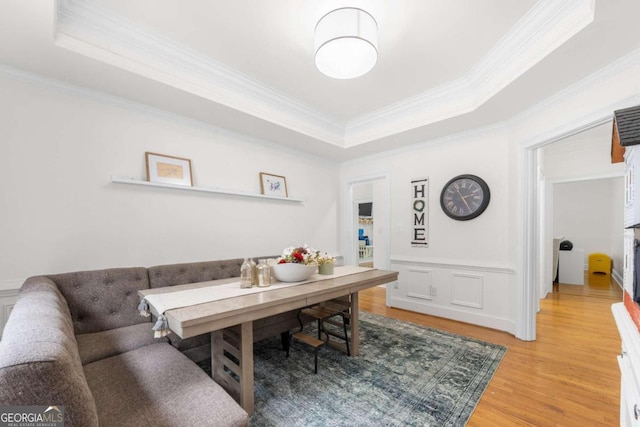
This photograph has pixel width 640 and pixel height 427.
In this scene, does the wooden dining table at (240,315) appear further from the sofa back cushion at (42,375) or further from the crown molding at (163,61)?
the crown molding at (163,61)

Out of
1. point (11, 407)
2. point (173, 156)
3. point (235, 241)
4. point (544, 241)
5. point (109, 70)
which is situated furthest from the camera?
point (544, 241)

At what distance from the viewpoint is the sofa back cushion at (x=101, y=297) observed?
6.73ft

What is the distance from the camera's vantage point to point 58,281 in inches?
80.4

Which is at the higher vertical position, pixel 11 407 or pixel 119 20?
pixel 119 20

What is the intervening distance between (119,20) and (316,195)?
314 cm

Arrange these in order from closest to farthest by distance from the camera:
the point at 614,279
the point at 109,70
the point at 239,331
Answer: the point at 239,331
the point at 109,70
the point at 614,279

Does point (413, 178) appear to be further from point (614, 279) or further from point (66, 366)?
point (614, 279)

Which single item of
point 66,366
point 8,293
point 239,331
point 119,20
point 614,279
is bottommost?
point 614,279

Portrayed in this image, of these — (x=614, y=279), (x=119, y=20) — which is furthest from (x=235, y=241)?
(x=614, y=279)

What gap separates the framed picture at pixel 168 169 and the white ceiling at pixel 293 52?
53cm

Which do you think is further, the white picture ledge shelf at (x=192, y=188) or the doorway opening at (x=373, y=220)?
the doorway opening at (x=373, y=220)

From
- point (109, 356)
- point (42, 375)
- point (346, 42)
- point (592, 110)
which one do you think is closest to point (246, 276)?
point (109, 356)

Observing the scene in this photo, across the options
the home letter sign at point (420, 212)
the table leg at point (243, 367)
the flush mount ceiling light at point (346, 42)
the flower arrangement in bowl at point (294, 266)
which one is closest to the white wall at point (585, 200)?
the home letter sign at point (420, 212)

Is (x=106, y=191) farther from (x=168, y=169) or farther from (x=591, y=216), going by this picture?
(x=591, y=216)
